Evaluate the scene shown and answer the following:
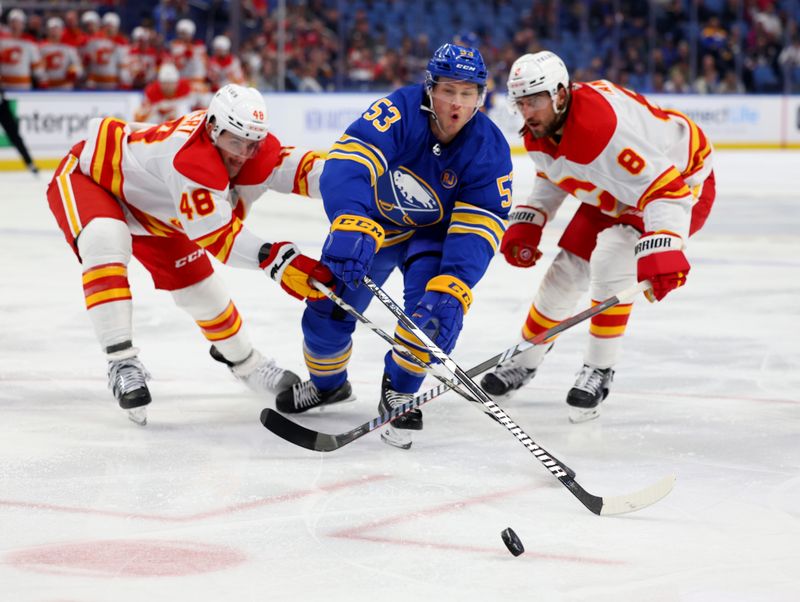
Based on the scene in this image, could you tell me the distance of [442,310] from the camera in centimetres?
277

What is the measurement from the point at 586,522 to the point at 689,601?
0.42 meters

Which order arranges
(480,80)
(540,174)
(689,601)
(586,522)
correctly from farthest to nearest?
(540,174) < (480,80) < (586,522) < (689,601)

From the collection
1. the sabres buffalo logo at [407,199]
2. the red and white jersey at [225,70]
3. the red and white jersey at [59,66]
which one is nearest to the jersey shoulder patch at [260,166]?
the sabres buffalo logo at [407,199]

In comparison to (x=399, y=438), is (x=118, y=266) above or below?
above

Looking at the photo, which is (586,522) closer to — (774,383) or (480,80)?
(480,80)

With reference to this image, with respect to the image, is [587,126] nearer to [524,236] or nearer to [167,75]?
[524,236]

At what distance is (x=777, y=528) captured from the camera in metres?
2.29

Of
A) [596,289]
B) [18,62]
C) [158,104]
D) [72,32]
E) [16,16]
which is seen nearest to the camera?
[596,289]

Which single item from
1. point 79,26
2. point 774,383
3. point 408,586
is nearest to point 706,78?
point 79,26

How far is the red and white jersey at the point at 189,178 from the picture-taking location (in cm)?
293

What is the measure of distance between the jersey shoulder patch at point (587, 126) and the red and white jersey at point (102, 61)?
8852mm

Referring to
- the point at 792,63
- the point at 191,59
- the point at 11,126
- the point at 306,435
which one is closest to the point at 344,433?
the point at 306,435

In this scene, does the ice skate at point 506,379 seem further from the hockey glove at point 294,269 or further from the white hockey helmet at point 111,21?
the white hockey helmet at point 111,21

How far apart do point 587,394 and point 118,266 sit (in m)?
1.27
